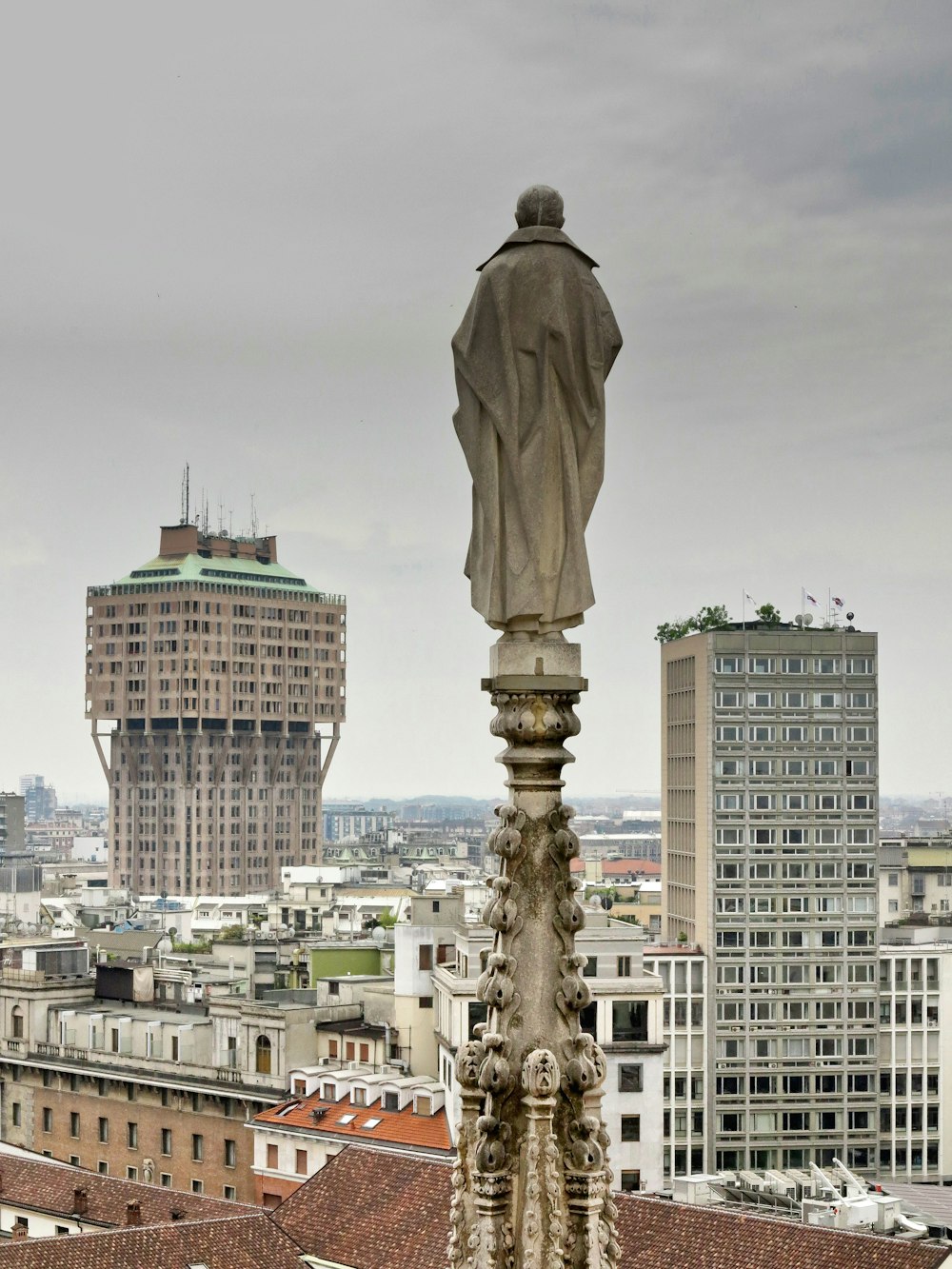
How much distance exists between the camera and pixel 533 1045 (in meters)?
7.26

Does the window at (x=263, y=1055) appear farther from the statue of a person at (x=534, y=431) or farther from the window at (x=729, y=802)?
the statue of a person at (x=534, y=431)

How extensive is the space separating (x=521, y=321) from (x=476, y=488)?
2.09ft

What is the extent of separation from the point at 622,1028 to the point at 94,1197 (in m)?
21.2

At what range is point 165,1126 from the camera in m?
72.9

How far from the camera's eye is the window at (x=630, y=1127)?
64.1 metres

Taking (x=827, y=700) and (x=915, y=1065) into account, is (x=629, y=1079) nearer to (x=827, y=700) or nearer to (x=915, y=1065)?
(x=915, y=1065)

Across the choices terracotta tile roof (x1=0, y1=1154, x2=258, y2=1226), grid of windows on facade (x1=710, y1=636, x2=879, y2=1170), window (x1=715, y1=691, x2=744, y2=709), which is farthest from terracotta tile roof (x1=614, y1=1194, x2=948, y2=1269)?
window (x1=715, y1=691, x2=744, y2=709)

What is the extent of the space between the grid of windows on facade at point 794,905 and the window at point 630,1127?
19245mm

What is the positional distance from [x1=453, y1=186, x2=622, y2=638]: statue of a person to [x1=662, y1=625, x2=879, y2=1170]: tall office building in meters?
78.5

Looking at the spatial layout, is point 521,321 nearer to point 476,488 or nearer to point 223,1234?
point 476,488

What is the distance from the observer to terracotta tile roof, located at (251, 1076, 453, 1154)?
61.7m

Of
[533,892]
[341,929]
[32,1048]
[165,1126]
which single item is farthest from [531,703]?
[341,929]

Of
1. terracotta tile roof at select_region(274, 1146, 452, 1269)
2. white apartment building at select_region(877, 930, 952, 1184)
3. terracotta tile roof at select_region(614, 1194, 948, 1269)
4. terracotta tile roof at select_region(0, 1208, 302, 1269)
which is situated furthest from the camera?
white apartment building at select_region(877, 930, 952, 1184)

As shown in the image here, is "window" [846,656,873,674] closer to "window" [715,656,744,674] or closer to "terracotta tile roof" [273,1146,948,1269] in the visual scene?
"window" [715,656,744,674]
